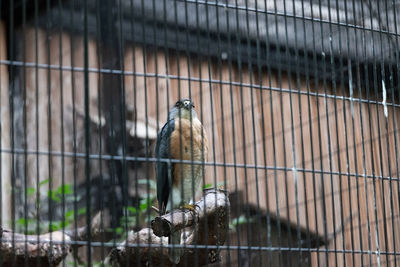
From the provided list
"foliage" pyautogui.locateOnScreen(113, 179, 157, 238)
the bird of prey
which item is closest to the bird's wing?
the bird of prey

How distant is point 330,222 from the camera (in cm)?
559

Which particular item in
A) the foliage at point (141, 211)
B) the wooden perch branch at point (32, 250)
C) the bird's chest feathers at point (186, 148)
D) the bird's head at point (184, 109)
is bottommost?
the wooden perch branch at point (32, 250)

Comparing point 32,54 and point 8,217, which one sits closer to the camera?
point 8,217

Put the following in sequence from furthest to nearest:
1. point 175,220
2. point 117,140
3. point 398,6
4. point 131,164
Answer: point 131,164, point 117,140, point 398,6, point 175,220

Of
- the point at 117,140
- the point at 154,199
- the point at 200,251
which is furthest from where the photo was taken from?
the point at 117,140

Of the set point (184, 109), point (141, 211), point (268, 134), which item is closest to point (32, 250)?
point (184, 109)

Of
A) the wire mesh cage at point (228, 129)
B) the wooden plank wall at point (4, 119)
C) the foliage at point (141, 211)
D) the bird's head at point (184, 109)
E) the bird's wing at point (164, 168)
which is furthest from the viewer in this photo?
the wooden plank wall at point (4, 119)

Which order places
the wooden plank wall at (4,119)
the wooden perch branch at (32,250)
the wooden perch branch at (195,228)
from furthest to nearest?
the wooden plank wall at (4,119) < the wooden perch branch at (32,250) < the wooden perch branch at (195,228)

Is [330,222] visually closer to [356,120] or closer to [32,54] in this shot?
[356,120]

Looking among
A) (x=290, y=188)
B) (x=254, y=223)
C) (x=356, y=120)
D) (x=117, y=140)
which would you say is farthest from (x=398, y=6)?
(x=117, y=140)

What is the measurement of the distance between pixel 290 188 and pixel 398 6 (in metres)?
1.71

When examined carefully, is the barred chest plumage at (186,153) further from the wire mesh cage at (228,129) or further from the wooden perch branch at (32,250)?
the wooden perch branch at (32,250)

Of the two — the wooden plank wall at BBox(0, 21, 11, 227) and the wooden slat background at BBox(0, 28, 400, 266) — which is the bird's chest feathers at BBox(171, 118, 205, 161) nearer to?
the wooden slat background at BBox(0, 28, 400, 266)

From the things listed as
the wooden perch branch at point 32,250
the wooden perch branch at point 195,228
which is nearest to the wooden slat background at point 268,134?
the wooden perch branch at point 195,228
